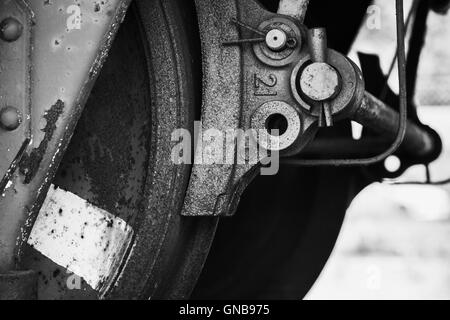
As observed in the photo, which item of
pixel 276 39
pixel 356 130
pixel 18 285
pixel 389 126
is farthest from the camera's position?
pixel 356 130

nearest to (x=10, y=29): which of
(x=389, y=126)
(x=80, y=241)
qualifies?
(x=80, y=241)

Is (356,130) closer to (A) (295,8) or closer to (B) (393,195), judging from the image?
(B) (393,195)

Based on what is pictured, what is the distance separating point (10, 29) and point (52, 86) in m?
Answer: 0.11

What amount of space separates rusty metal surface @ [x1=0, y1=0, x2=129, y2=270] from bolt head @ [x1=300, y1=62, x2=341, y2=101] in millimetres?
314

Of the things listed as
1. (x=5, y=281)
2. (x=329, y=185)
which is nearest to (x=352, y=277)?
(x=329, y=185)

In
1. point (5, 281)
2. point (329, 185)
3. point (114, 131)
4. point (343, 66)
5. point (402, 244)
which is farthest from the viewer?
point (402, 244)

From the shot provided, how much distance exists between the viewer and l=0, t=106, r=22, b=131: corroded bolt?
1.26 m

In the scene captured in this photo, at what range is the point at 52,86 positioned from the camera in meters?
1.28

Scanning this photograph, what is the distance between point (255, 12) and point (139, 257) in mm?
455

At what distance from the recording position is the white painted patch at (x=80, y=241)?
139 centimetres

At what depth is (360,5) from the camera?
2062mm

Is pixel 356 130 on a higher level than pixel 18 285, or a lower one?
higher

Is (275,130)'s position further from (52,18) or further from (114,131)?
(52,18)

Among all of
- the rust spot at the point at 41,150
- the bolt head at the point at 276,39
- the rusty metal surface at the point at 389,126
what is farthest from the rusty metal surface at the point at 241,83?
the rust spot at the point at 41,150
